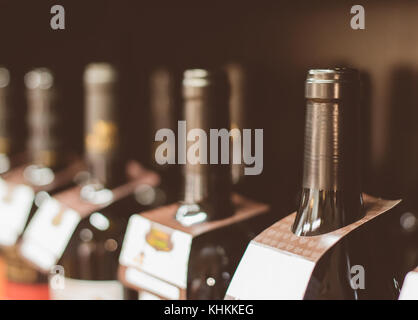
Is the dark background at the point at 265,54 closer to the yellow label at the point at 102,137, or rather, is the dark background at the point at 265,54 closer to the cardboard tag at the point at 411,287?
the yellow label at the point at 102,137

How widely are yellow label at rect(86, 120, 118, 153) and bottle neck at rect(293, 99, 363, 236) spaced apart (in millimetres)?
325

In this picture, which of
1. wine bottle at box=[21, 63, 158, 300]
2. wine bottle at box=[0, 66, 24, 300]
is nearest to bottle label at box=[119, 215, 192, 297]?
wine bottle at box=[21, 63, 158, 300]

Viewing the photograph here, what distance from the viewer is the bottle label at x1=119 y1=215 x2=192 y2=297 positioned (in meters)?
0.56

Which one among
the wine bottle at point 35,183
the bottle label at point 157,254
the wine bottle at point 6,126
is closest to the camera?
the bottle label at point 157,254

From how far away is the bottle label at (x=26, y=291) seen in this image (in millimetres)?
769

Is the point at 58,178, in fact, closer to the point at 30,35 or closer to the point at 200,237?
the point at 30,35

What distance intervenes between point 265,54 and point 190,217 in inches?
12.5

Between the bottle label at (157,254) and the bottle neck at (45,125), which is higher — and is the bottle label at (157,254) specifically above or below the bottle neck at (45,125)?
below

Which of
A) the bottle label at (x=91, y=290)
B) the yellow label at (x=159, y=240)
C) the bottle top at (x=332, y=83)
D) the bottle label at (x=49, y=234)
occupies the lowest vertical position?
the bottle label at (x=91, y=290)

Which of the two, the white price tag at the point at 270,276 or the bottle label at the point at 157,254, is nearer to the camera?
the white price tag at the point at 270,276

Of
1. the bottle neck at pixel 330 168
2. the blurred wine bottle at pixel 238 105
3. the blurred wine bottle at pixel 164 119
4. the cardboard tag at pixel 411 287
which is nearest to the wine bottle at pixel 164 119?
the blurred wine bottle at pixel 164 119

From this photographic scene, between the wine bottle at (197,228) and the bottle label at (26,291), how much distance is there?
0.21m

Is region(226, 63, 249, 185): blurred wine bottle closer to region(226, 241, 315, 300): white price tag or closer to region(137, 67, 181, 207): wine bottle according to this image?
region(137, 67, 181, 207): wine bottle

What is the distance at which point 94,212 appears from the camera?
703 mm
